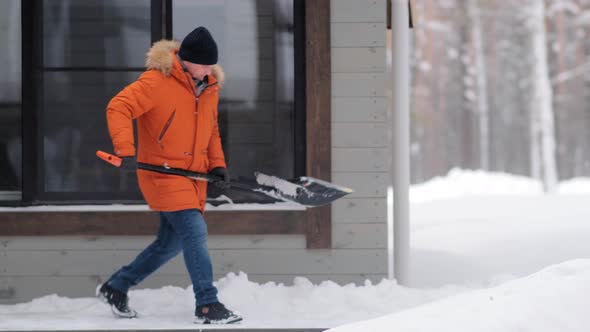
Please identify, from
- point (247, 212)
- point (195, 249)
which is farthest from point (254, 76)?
point (195, 249)

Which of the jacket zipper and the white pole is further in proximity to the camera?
the white pole

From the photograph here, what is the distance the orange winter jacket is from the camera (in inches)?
203

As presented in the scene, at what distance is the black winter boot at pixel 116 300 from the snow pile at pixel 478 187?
15629 mm

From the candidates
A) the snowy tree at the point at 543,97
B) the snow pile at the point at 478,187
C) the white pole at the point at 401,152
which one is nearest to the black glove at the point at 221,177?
the white pole at the point at 401,152

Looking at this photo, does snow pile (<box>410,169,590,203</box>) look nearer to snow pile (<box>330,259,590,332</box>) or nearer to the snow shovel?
the snow shovel

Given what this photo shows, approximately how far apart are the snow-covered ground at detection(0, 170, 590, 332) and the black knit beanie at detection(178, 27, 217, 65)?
158 cm

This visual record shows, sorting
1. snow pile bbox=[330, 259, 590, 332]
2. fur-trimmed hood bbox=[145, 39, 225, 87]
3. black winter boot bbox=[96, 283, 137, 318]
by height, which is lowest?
black winter boot bbox=[96, 283, 137, 318]

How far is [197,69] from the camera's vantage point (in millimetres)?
5234

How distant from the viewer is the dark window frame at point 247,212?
20.6ft

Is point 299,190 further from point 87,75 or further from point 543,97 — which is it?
point 543,97

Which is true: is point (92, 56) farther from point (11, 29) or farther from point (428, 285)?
Answer: point (428, 285)

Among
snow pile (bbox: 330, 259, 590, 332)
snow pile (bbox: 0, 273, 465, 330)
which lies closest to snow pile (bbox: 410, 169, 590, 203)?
snow pile (bbox: 0, 273, 465, 330)

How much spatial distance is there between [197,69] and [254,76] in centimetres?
149

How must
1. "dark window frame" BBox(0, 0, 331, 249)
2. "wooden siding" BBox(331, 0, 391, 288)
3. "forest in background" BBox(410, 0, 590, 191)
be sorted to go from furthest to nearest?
"forest in background" BBox(410, 0, 590, 191) < "wooden siding" BBox(331, 0, 391, 288) < "dark window frame" BBox(0, 0, 331, 249)
